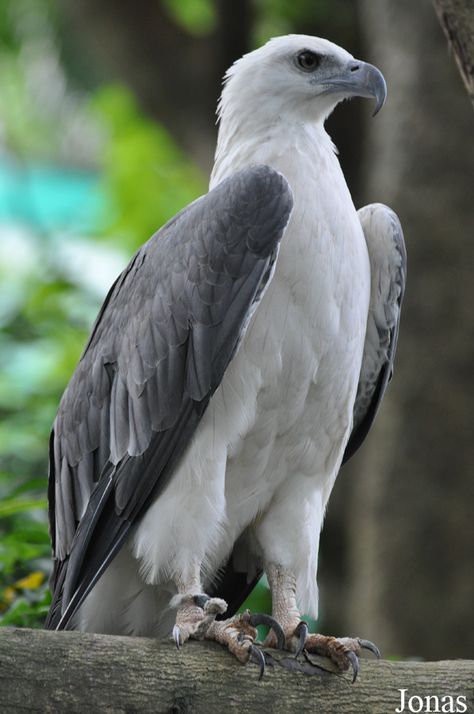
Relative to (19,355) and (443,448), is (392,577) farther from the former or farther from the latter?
(19,355)

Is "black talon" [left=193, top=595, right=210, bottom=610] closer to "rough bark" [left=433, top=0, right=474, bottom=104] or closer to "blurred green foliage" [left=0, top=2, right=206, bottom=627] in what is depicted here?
"blurred green foliage" [left=0, top=2, right=206, bottom=627]

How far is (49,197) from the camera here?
21.6 m

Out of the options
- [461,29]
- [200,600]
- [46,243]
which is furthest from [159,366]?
[46,243]

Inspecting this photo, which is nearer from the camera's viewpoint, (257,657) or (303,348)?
(257,657)

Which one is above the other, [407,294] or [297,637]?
[407,294]

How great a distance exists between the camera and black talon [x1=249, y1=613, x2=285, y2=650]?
158 inches

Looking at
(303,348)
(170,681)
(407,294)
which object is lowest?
(170,681)

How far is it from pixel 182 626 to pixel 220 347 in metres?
0.99

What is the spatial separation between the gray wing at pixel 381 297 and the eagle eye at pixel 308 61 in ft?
2.07

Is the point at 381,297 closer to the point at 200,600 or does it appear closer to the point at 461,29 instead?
the point at 461,29

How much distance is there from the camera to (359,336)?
14.8 ft

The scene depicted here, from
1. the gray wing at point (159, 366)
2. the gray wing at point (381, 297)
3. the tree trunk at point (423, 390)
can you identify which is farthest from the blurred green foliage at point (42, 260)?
the tree trunk at point (423, 390)

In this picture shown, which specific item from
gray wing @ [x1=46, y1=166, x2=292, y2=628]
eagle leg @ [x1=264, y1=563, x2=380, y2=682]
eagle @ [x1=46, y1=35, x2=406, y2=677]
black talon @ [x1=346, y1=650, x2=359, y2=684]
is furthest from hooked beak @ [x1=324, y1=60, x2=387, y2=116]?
black talon @ [x1=346, y1=650, x2=359, y2=684]

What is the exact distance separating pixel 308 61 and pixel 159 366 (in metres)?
1.48
